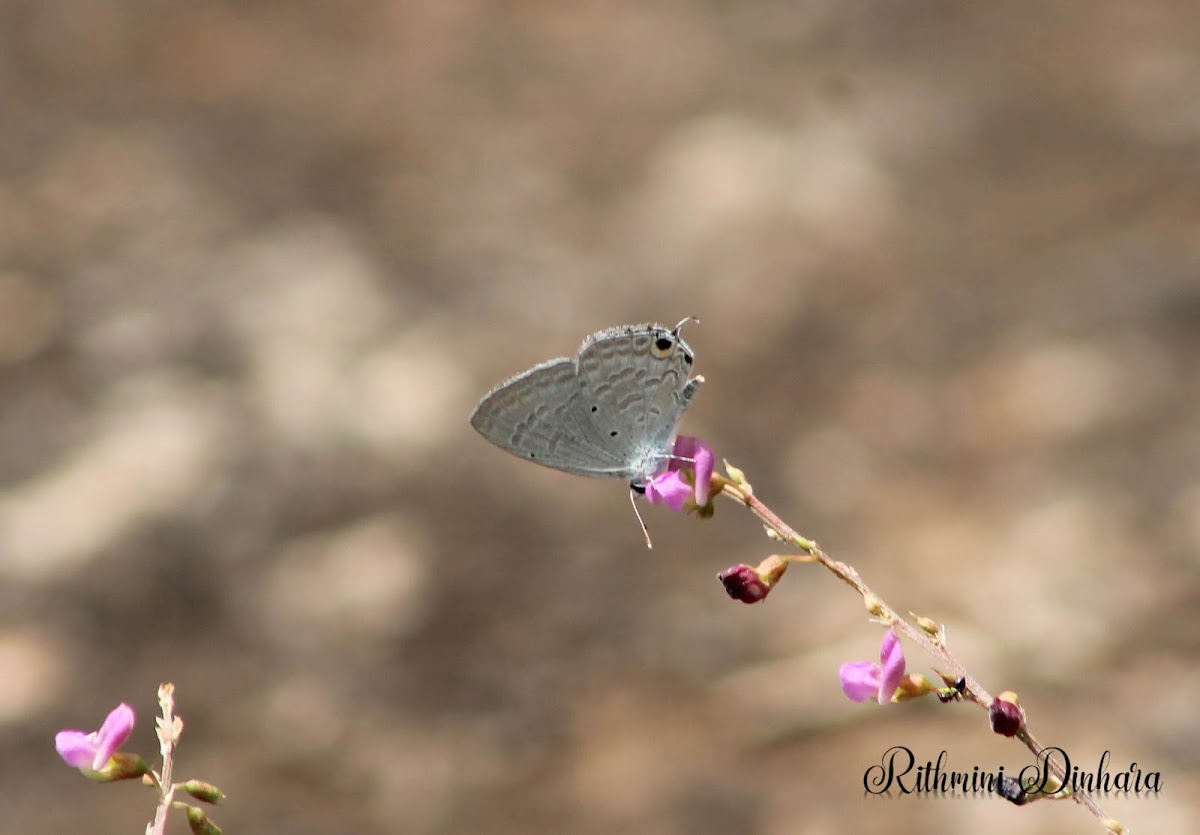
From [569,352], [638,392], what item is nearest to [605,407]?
[638,392]

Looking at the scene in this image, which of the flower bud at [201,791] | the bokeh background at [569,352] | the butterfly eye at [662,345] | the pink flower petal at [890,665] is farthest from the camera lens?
the bokeh background at [569,352]

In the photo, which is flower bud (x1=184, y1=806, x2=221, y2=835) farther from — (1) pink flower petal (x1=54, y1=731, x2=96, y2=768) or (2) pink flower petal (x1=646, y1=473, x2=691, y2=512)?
(2) pink flower petal (x1=646, y1=473, x2=691, y2=512)

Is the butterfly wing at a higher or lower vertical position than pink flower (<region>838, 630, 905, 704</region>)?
higher

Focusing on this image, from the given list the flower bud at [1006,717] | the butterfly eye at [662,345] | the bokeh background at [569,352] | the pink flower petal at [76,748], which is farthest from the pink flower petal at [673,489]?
the bokeh background at [569,352]

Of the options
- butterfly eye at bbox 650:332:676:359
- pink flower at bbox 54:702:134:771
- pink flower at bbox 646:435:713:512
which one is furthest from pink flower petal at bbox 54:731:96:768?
butterfly eye at bbox 650:332:676:359

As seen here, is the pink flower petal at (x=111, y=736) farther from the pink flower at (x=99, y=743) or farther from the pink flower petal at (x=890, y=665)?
the pink flower petal at (x=890, y=665)

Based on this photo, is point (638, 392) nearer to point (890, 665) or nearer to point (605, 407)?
point (605, 407)
